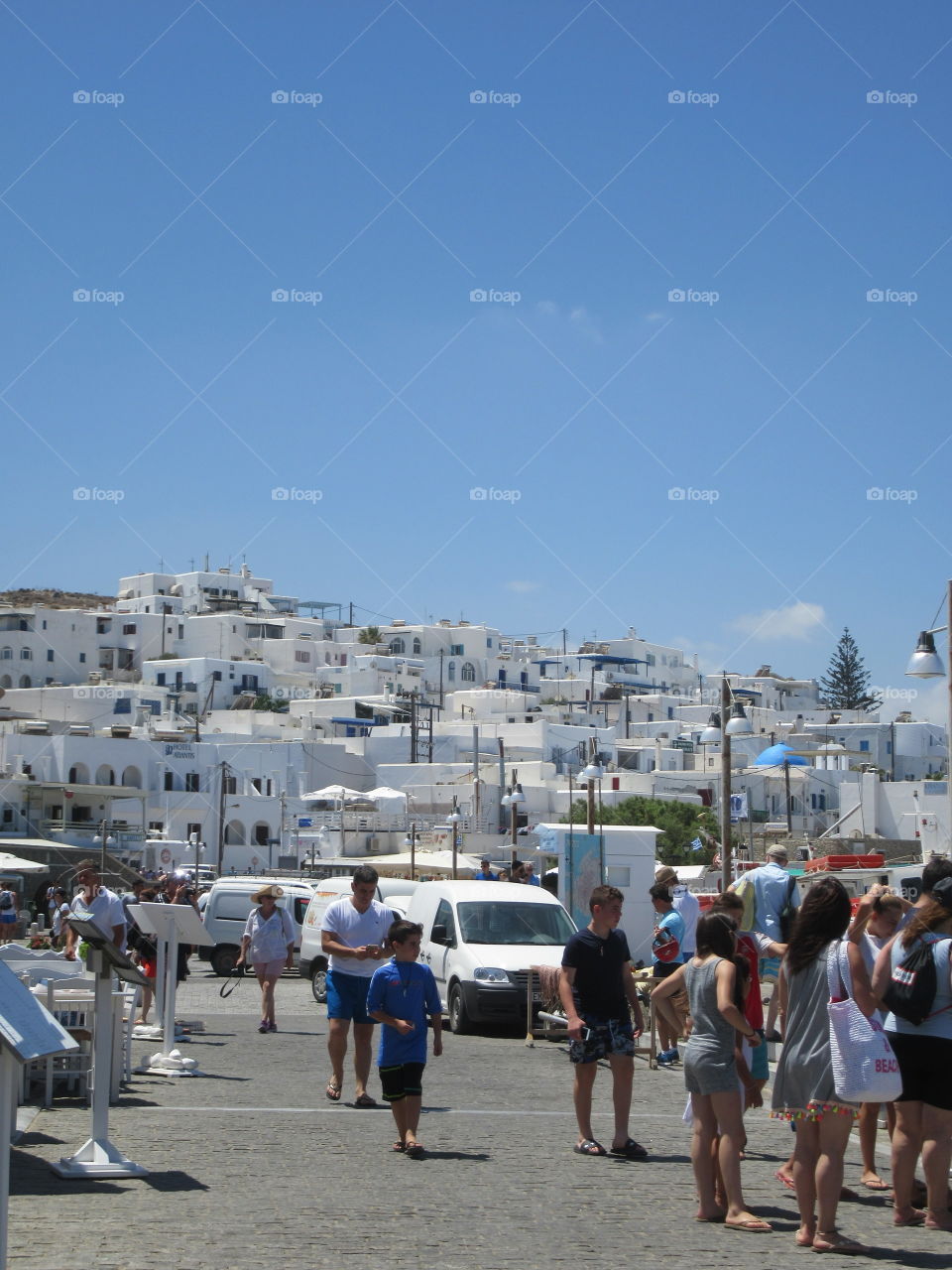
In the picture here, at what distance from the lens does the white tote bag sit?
7.30 m

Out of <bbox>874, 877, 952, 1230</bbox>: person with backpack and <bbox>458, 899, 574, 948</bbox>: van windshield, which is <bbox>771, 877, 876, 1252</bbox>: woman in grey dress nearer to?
<bbox>874, 877, 952, 1230</bbox>: person with backpack

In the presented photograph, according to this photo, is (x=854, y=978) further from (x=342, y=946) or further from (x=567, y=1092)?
(x=567, y=1092)

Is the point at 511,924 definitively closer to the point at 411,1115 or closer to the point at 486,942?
the point at 486,942

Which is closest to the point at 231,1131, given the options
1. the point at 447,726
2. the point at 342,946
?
the point at 342,946

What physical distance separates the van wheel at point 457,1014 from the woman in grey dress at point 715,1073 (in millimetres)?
10462

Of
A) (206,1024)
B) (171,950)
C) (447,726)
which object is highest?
(447,726)

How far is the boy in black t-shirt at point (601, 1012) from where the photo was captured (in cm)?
959

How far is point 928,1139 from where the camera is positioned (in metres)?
7.80

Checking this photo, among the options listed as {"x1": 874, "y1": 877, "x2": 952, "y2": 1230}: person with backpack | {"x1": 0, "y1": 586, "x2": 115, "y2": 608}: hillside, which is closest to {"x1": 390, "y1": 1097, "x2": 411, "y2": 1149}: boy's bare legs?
{"x1": 874, "y1": 877, "x2": 952, "y2": 1230}: person with backpack

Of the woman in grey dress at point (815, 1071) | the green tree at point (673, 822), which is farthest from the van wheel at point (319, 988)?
the green tree at point (673, 822)

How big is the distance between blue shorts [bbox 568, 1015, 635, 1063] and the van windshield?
9.28m

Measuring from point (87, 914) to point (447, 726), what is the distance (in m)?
107

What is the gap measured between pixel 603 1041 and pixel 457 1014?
9202 mm

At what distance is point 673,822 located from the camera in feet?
286
